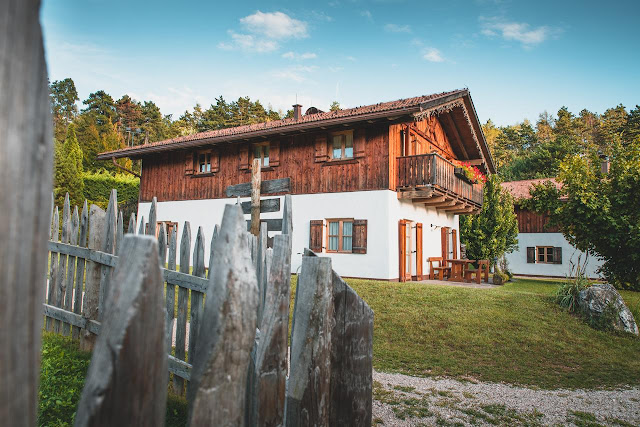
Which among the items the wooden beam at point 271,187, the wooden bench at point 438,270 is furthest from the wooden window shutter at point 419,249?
the wooden beam at point 271,187

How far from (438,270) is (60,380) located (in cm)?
1644

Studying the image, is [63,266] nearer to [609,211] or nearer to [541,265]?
[609,211]

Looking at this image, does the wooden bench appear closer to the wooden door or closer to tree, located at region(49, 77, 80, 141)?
the wooden door

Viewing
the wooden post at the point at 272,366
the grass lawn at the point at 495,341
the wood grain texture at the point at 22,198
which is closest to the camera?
the wood grain texture at the point at 22,198

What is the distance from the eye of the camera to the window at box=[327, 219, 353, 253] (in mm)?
15555

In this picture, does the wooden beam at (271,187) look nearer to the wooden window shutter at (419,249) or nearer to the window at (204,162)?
the wooden window shutter at (419,249)

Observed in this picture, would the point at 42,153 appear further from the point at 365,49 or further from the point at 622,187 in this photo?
the point at 365,49

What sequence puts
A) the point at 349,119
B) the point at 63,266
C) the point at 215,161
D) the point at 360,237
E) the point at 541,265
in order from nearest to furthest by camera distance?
the point at 63,266
the point at 349,119
the point at 360,237
the point at 215,161
the point at 541,265

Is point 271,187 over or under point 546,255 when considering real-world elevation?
over

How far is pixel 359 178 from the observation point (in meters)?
15.6

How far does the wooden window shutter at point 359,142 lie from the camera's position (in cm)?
1552

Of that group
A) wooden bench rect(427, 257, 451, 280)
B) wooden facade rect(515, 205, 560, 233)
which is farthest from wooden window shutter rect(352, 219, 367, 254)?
wooden facade rect(515, 205, 560, 233)

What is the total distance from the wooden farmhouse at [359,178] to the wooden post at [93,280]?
1126 centimetres

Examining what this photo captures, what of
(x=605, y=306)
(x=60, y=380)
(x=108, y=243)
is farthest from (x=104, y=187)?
(x=605, y=306)
